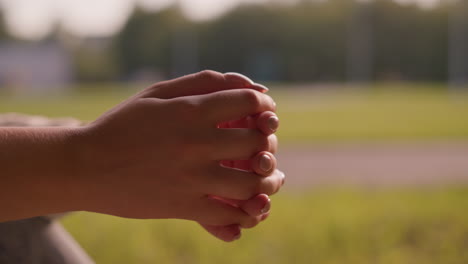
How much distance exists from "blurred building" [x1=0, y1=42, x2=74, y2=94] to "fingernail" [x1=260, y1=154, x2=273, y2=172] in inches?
1451

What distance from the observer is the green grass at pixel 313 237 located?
8.89 feet

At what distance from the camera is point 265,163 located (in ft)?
2.88

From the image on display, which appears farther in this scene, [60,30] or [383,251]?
[60,30]

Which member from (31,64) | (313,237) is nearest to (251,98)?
(313,237)

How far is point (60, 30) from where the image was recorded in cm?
3812

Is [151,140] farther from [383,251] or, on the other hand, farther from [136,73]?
[136,73]

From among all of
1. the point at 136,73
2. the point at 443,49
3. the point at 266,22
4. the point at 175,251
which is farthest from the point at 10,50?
the point at 175,251

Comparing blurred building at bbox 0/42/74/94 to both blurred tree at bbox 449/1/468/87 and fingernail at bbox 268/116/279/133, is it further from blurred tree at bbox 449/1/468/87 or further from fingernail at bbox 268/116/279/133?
fingernail at bbox 268/116/279/133

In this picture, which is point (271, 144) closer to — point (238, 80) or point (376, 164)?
point (238, 80)

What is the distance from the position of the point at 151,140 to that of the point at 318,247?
2196mm

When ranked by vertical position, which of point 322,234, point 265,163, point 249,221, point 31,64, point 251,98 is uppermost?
point 251,98

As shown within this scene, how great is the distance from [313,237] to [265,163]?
7.22ft

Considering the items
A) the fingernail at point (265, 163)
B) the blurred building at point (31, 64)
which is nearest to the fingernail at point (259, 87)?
the fingernail at point (265, 163)

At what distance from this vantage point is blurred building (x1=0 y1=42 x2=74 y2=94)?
3597cm
